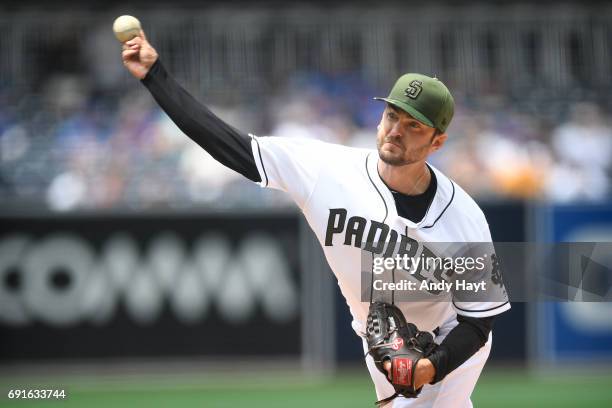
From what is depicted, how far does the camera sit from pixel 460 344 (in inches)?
191

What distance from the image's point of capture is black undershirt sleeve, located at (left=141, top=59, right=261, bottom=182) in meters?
4.82

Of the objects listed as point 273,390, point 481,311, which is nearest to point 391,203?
point 481,311

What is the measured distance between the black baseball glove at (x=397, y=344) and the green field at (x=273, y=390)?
4.35m

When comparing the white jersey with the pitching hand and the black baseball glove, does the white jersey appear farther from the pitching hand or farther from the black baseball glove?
the pitching hand

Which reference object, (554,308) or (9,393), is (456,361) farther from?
(554,308)

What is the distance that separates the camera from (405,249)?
503cm

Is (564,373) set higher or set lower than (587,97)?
lower

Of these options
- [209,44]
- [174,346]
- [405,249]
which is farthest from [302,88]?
[405,249]

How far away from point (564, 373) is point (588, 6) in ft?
23.6

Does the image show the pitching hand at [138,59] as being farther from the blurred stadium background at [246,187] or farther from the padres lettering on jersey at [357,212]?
the blurred stadium background at [246,187]

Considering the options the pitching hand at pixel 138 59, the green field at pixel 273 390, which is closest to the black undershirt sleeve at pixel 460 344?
the pitching hand at pixel 138 59

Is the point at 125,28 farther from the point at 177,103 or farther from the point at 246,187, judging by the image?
the point at 246,187

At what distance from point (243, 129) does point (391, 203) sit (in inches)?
373

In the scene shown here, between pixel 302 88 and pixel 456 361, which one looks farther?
pixel 302 88
